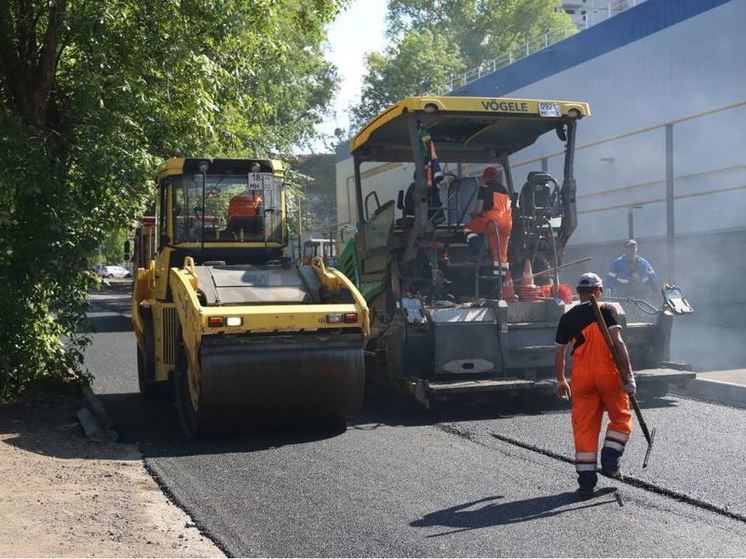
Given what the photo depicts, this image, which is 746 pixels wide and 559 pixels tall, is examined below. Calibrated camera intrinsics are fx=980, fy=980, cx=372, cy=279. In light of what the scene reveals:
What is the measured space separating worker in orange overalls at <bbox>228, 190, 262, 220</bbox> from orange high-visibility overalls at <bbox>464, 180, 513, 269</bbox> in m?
2.17

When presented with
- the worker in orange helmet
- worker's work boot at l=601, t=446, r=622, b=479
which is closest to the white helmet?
worker's work boot at l=601, t=446, r=622, b=479

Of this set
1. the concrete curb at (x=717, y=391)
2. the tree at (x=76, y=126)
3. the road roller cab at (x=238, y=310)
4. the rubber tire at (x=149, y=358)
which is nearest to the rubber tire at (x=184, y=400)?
the road roller cab at (x=238, y=310)

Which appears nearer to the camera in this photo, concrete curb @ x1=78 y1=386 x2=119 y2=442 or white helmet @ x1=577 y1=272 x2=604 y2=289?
white helmet @ x1=577 y1=272 x2=604 y2=289

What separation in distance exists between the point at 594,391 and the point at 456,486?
1.08 m

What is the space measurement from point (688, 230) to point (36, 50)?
12009 mm

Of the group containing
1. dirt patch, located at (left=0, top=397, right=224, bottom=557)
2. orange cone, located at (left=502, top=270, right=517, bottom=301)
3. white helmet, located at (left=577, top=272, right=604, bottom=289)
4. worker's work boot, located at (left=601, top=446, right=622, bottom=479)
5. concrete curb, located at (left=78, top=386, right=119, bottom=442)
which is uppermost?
white helmet, located at (left=577, top=272, right=604, bottom=289)

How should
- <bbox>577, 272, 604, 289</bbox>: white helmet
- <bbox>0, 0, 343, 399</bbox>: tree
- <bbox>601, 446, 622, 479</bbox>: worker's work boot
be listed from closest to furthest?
<bbox>601, 446, 622, 479</bbox>: worker's work boot < <bbox>577, 272, 604, 289</bbox>: white helmet < <bbox>0, 0, 343, 399</bbox>: tree

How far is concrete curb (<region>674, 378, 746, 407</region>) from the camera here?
31.2ft

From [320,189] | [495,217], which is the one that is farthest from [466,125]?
[320,189]

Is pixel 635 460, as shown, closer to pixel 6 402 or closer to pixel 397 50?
pixel 6 402

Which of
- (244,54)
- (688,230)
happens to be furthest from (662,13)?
(244,54)

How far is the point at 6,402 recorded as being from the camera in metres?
9.77

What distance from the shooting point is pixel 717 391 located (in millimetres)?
9836

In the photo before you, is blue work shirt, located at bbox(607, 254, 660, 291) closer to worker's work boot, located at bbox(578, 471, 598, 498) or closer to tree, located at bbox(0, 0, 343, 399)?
tree, located at bbox(0, 0, 343, 399)
